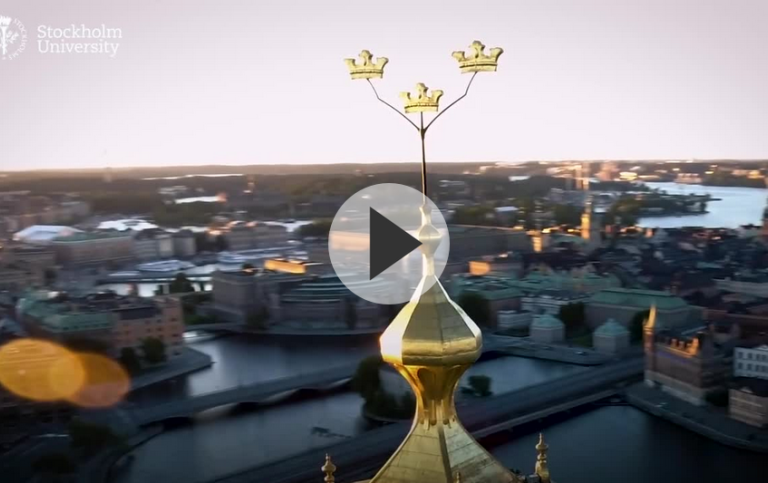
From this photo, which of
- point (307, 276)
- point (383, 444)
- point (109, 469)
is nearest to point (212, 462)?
point (109, 469)

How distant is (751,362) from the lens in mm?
8398

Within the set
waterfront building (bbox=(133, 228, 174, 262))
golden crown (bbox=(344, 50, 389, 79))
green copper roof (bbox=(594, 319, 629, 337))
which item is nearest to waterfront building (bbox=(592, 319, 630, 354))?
green copper roof (bbox=(594, 319, 629, 337))

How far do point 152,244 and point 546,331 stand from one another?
209 inches

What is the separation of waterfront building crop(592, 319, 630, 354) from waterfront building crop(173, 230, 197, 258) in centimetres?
546

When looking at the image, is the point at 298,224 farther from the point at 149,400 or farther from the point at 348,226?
the point at 149,400

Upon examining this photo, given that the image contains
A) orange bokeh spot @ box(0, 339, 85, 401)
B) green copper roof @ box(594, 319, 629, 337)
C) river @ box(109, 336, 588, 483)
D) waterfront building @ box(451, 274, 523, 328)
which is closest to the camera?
river @ box(109, 336, 588, 483)

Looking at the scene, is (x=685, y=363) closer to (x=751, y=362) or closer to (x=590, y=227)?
(x=751, y=362)

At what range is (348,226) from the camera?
9.71m

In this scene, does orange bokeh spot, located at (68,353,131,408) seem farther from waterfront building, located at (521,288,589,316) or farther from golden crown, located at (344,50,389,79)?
golden crown, located at (344,50,389,79)

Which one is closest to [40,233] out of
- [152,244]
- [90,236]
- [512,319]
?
[90,236]

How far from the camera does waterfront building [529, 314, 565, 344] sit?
10398 millimetres

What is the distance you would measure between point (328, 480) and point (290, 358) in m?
8.83

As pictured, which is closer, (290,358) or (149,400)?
(149,400)
